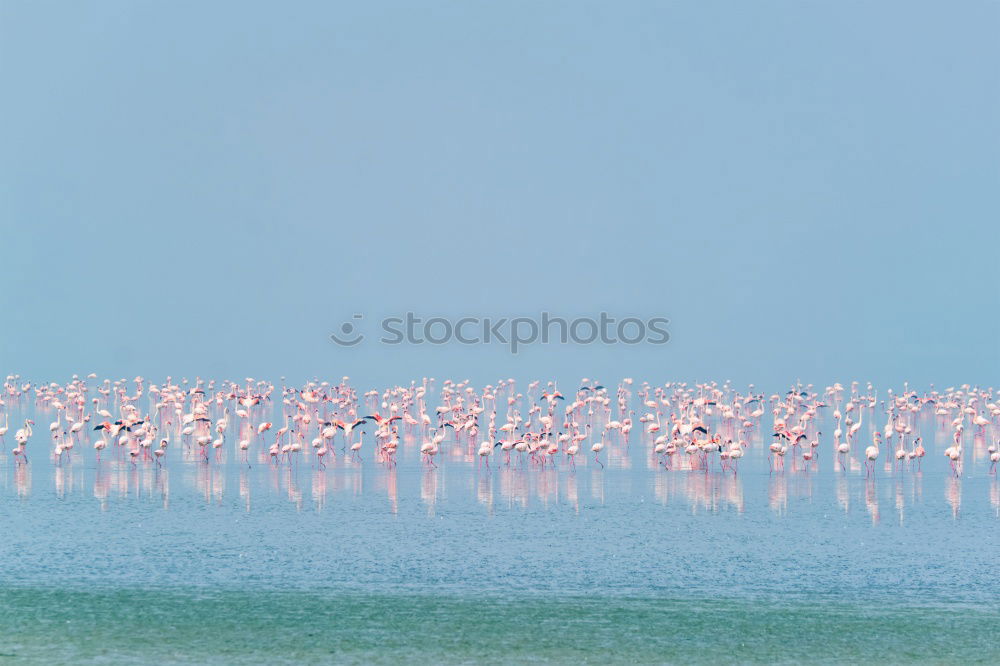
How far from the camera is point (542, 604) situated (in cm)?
1353

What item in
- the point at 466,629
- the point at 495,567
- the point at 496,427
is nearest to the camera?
the point at 466,629

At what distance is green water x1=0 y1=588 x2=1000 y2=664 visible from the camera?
39.1 ft

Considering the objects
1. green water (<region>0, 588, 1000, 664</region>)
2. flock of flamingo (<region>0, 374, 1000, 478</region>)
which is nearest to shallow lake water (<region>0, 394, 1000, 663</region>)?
green water (<region>0, 588, 1000, 664</region>)

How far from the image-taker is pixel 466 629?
1263cm

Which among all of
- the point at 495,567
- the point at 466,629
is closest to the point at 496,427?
the point at 495,567

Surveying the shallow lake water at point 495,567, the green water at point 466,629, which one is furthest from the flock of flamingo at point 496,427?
the green water at point 466,629

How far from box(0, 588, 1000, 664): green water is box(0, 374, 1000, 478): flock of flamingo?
10.7m

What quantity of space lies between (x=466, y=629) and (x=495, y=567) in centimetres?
253

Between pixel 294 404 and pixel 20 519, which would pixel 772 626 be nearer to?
pixel 20 519

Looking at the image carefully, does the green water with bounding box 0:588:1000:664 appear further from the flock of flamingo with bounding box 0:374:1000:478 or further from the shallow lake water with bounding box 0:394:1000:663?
the flock of flamingo with bounding box 0:374:1000:478

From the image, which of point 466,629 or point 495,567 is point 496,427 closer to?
point 495,567

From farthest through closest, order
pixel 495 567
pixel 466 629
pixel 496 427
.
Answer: pixel 496 427
pixel 495 567
pixel 466 629

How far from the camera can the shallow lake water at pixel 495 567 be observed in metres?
12.3

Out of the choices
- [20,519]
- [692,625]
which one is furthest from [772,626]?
[20,519]
